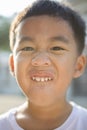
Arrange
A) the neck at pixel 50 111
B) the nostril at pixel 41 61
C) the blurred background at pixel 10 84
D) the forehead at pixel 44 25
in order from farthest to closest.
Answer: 1. the blurred background at pixel 10 84
2. the neck at pixel 50 111
3. the forehead at pixel 44 25
4. the nostril at pixel 41 61

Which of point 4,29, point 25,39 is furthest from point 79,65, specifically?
point 4,29

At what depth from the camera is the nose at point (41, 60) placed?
76.9 inches

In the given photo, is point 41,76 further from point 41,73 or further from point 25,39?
point 25,39

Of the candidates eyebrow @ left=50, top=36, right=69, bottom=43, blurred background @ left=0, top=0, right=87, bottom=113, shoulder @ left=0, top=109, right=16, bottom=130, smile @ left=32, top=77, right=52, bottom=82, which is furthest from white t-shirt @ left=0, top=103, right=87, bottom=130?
blurred background @ left=0, top=0, right=87, bottom=113

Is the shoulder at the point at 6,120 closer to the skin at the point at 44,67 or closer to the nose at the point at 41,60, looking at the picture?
the skin at the point at 44,67

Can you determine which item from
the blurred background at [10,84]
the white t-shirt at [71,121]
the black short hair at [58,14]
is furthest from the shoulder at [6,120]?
the blurred background at [10,84]

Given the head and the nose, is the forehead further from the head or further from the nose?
the nose

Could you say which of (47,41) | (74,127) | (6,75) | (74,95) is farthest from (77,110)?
(6,75)

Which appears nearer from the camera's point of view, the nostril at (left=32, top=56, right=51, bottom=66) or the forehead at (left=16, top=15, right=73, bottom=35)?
the nostril at (left=32, top=56, right=51, bottom=66)

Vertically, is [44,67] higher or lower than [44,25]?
lower

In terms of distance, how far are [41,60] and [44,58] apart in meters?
0.02

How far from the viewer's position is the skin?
1992 mm

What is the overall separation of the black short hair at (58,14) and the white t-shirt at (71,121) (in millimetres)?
334

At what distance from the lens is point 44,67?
197 cm
